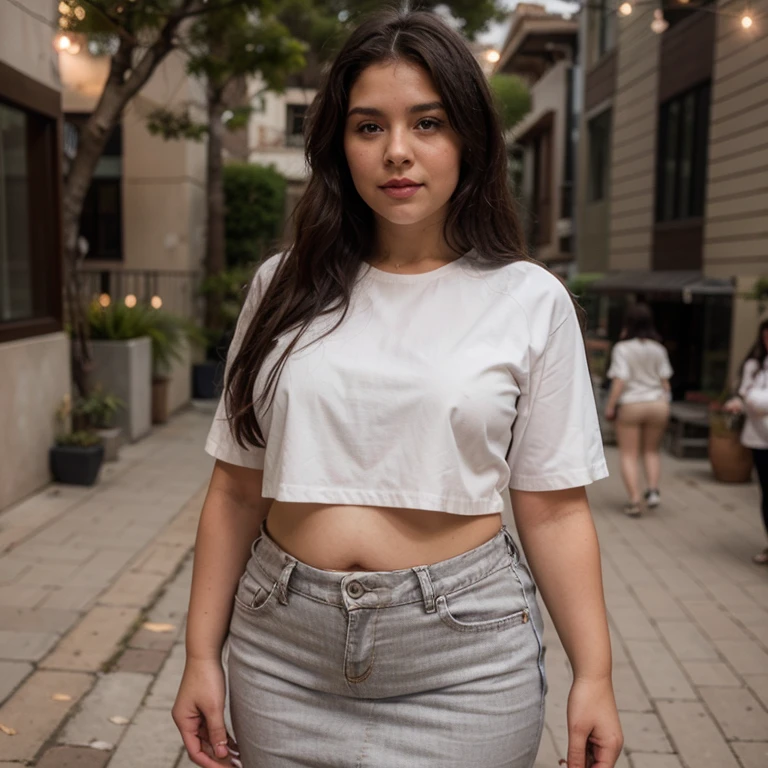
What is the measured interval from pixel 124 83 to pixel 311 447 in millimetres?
7574

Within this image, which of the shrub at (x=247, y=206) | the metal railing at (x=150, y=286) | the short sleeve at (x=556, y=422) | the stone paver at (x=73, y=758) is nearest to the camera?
the short sleeve at (x=556, y=422)

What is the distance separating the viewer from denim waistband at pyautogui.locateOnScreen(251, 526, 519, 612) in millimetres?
1571

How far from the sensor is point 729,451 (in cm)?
915

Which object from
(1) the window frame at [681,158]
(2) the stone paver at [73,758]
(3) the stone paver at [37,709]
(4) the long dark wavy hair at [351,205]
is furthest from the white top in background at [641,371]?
(4) the long dark wavy hair at [351,205]

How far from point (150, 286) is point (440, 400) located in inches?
489

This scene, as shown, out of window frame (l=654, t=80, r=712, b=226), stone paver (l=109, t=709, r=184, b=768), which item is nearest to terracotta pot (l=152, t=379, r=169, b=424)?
window frame (l=654, t=80, r=712, b=226)

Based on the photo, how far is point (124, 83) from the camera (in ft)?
27.5

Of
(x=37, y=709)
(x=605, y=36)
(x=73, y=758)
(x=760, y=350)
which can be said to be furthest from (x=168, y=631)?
(x=605, y=36)

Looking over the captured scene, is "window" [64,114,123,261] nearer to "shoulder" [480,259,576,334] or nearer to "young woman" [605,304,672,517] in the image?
"young woman" [605,304,672,517]

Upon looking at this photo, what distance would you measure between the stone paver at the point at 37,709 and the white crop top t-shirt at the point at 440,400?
2.37 m

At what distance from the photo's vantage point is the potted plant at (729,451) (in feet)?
30.0

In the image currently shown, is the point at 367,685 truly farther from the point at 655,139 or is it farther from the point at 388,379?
the point at 655,139

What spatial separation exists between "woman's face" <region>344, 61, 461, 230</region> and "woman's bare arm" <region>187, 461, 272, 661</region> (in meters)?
0.58

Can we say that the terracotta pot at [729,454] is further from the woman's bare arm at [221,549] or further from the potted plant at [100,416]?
the woman's bare arm at [221,549]
